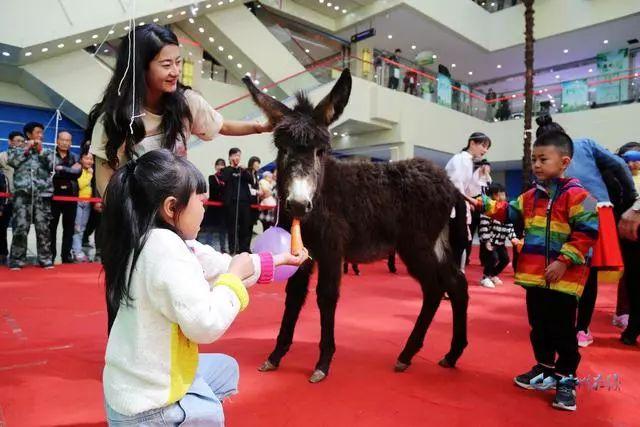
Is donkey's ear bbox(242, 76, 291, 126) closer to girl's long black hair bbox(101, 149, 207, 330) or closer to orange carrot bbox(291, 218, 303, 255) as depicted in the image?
orange carrot bbox(291, 218, 303, 255)

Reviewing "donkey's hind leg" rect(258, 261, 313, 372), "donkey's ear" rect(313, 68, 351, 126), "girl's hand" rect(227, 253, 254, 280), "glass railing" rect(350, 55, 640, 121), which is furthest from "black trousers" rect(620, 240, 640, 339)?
"glass railing" rect(350, 55, 640, 121)

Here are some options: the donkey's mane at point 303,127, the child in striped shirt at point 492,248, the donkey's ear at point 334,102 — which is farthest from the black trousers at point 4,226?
the child in striped shirt at point 492,248

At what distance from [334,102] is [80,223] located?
6.59 m

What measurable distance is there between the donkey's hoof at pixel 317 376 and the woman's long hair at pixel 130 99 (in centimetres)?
155

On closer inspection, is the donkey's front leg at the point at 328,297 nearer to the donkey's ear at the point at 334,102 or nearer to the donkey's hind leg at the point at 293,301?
the donkey's hind leg at the point at 293,301

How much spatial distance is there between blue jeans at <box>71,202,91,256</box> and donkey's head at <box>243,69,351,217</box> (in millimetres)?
6166

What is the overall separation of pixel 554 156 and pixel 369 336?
198 cm

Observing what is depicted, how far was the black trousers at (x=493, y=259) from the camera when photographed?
645 cm

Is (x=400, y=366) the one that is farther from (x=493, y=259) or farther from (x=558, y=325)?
(x=493, y=259)

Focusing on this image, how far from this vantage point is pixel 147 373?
130cm

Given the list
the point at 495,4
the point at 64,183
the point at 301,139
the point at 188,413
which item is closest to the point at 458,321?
the point at 301,139

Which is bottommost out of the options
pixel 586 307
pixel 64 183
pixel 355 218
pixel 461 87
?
pixel 586 307

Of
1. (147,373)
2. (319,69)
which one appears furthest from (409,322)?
(319,69)

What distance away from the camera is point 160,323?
1.34m
